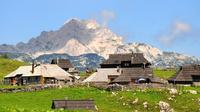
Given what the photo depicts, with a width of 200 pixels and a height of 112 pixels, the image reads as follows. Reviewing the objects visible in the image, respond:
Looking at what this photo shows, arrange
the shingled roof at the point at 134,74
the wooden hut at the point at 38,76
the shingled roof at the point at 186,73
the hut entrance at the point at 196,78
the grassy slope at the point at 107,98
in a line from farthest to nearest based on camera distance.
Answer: the wooden hut at the point at 38,76, the hut entrance at the point at 196,78, the shingled roof at the point at 186,73, the shingled roof at the point at 134,74, the grassy slope at the point at 107,98

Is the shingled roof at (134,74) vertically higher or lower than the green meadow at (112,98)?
higher

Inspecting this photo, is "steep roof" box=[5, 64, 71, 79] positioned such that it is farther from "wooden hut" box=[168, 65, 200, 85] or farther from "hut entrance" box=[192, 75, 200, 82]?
"hut entrance" box=[192, 75, 200, 82]

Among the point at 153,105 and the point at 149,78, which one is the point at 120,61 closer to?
the point at 149,78

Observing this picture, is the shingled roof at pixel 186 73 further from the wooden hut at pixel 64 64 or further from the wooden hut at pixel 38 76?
the wooden hut at pixel 64 64

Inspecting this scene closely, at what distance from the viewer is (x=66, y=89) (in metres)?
94.6

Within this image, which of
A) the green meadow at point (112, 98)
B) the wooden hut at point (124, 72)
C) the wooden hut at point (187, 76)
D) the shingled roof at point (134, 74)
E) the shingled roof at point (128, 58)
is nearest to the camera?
the green meadow at point (112, 98)

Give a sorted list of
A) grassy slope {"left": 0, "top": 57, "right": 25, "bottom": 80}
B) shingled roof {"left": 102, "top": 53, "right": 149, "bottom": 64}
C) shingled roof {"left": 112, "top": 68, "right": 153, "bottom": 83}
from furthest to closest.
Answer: grassy slope {"left": 0, "top": 57, "right": 25, "bottom": 80} < shingled roof {"left": 102, "top": 53, "right": 149, "bottom": 64} < shingled roof {"left": 112, "top": 68, "right": 153, "bottom": 83}

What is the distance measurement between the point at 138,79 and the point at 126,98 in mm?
23014

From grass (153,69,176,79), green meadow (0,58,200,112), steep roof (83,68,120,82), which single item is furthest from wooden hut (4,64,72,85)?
grass (153,69,176,79)

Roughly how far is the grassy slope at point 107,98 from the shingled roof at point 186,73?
24.3 m

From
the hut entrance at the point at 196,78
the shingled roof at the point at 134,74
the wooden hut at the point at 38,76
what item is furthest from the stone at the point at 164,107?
the wooden hut at the point at 38,76

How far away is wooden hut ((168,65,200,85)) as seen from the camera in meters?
115

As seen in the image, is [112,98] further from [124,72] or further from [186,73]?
[186,73]

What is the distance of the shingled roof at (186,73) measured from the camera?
116 meters
